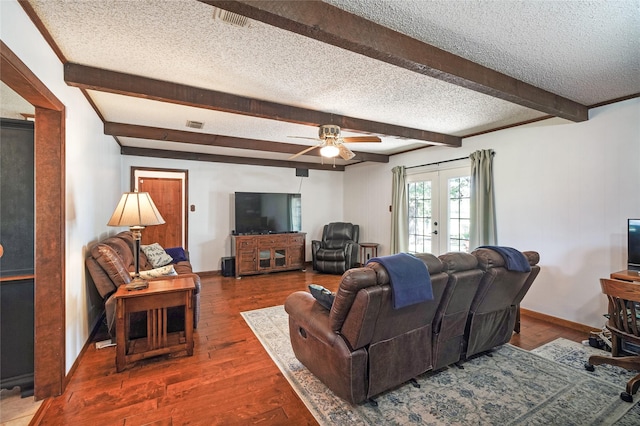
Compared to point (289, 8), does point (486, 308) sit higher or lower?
lower

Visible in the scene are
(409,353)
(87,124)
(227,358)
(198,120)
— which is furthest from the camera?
(198,120)

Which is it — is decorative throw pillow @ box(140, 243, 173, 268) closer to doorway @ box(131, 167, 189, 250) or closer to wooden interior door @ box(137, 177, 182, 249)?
doorway @ box(131, 167, 189, 250)

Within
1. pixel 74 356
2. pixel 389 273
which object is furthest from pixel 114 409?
pixel 389 273

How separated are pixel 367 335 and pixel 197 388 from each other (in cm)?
139

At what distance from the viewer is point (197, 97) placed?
273cm

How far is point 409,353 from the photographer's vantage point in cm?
209

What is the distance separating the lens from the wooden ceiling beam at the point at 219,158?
5.27 metres

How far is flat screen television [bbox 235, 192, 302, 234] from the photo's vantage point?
6023 mm

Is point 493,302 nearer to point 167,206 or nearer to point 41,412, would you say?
point 41,412

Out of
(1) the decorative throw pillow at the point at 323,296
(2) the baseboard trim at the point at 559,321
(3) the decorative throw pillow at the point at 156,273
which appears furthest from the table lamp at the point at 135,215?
(2) the baseboard trim at the point at 559,321

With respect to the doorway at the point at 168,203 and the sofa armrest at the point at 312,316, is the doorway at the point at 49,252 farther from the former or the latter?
the doorway at the point at 168,203

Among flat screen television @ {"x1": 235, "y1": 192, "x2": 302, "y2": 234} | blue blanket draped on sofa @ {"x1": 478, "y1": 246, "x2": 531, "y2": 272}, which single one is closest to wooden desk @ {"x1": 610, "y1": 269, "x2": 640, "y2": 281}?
blue blanket draped on sofa @ {"x1": 478, "y1": 246, "x2": 531, "y2": 272}

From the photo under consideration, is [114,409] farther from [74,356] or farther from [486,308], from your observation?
[486,308]

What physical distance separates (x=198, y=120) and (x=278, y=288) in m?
2.87
